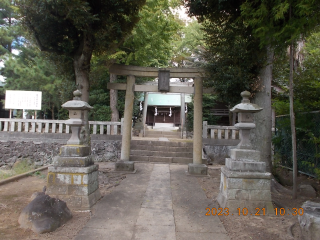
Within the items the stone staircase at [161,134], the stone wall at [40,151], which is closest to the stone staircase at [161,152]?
the stone wall at [40,151]

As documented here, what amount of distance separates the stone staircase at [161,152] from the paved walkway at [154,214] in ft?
8.76

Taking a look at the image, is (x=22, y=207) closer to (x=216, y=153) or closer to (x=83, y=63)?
(x=83, y=63)

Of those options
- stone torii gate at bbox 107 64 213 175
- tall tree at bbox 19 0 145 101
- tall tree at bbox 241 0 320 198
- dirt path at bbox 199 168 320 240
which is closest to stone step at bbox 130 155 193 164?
stone torii gate at bbox 107 64 213 175

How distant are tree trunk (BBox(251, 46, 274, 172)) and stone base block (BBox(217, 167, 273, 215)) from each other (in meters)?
1.49

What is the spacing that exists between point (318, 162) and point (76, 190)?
6.19 m

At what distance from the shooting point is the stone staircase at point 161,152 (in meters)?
9.06

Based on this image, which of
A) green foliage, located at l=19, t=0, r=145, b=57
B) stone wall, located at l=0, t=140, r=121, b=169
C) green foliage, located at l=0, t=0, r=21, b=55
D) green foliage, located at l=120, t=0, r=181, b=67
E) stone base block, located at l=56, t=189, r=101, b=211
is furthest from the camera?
green foliage, located at l=0, t=0, r=21, b=55

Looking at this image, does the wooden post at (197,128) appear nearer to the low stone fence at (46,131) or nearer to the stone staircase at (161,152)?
the stone staircase at (161,152)

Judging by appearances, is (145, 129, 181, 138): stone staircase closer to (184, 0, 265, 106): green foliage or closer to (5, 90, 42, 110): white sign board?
(5, 90, 42, 110): white sign board

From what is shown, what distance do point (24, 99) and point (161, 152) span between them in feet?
24.1

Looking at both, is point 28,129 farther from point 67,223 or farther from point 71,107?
point 67,223

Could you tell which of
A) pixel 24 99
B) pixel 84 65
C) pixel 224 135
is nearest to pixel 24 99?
pixel 24 99

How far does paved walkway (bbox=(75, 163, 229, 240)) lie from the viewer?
128 inches
